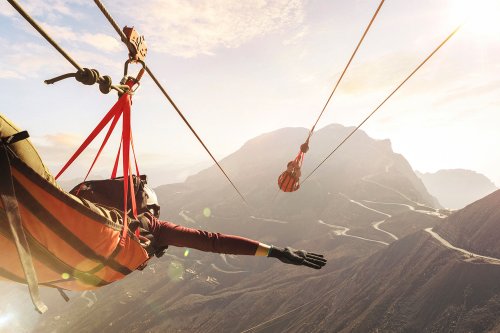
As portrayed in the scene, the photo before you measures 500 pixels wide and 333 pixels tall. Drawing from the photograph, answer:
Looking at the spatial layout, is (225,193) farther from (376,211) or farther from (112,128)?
(112,128)

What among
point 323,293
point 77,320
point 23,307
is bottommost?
point 23,307

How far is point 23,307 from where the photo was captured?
259ft

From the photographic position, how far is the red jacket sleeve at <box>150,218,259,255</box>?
4031 mm

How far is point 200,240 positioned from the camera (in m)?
4.03

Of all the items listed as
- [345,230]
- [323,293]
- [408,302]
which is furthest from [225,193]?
[408,302]

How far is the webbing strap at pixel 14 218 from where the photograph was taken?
7.07ft

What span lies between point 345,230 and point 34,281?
69813mm

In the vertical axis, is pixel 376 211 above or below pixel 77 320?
above

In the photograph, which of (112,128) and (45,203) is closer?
(45,203)

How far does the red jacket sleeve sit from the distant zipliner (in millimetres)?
13

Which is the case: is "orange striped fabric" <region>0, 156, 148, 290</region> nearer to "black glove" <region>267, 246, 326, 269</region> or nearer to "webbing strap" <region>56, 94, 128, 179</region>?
"webbing strap" <region>56, 94, 128, 179</region>

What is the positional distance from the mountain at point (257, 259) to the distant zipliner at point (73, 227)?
3514 centimetres

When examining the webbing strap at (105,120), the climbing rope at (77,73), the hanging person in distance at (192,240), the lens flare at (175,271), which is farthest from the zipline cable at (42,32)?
the lens flare at (175,271)

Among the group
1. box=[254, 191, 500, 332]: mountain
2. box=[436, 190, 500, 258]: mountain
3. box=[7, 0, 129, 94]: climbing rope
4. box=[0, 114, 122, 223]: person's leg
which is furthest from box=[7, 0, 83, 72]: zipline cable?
box=[436, 190, 500, 258]: mountain
